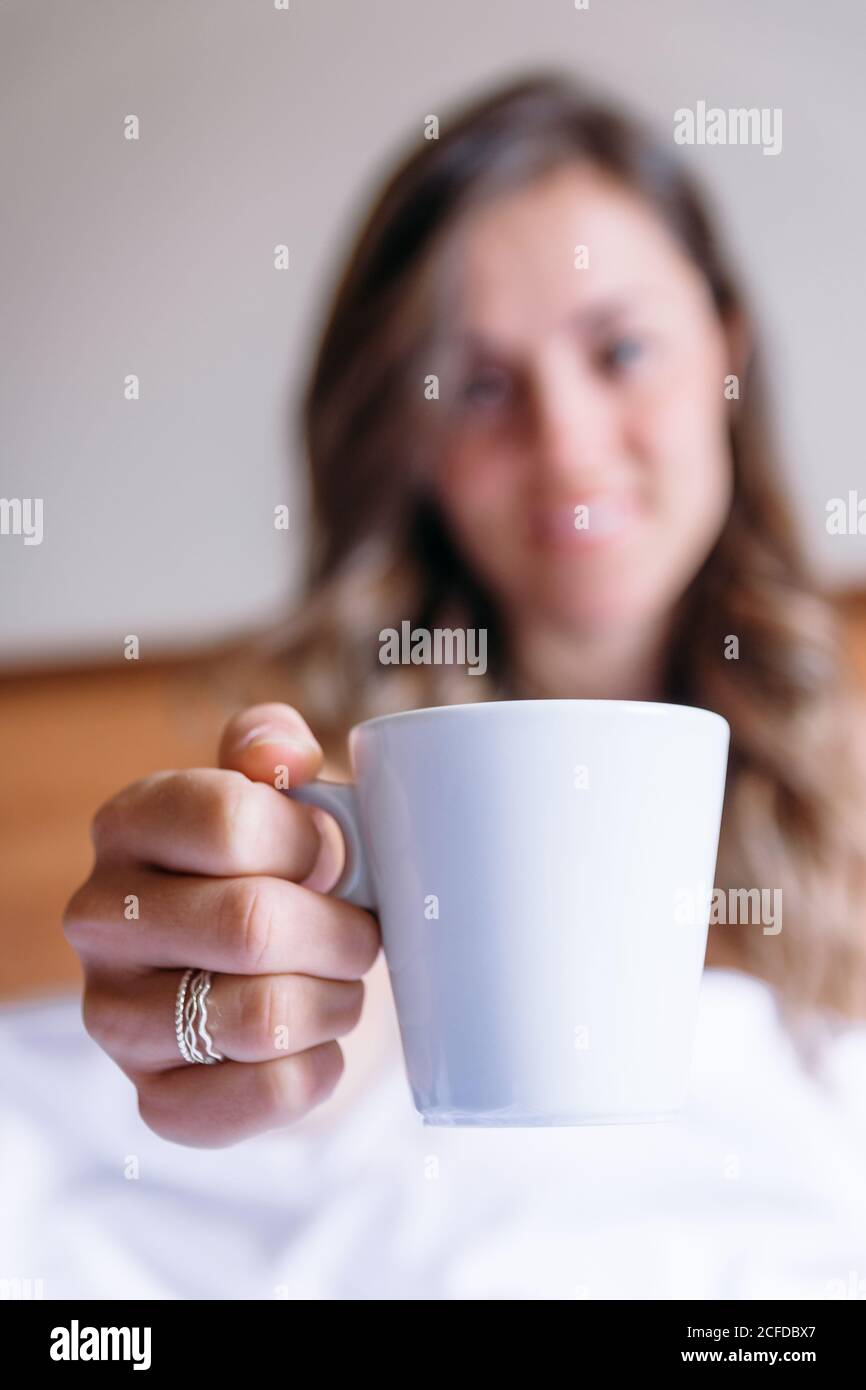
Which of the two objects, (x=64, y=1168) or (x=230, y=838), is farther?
(x=64, y=1168)

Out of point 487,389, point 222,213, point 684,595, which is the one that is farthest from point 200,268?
point 684,595

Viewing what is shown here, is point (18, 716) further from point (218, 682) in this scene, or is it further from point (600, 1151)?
point (600, 1151)

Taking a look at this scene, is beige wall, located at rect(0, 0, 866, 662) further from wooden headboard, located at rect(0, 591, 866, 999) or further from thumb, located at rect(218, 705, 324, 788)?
thumb, located at rect(218, 705, 324, 788)

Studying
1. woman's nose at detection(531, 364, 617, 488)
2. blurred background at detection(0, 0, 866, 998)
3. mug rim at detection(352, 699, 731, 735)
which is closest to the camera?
mug rim at detection(352, 699, 731, 735)

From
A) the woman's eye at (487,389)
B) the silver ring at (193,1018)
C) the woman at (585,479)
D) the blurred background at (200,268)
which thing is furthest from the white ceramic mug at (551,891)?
the blurred background at (200,268)

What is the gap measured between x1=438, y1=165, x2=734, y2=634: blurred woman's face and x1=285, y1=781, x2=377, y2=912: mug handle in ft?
2.36

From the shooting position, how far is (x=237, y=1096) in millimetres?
427

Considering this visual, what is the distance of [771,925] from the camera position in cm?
113

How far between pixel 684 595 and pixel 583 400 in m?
0.24

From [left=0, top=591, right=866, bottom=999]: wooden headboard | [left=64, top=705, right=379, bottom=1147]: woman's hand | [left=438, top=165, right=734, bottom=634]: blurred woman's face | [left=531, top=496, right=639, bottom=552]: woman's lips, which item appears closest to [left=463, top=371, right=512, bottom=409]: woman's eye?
[left=438, top=165, right=734, bottom=634]: blurred woman's face

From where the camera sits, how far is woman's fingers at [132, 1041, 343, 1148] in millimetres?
420

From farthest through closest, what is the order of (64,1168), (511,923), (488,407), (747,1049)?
(488,407)
(747,1049)
(64,1168)
(511,923)
